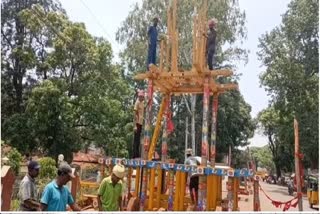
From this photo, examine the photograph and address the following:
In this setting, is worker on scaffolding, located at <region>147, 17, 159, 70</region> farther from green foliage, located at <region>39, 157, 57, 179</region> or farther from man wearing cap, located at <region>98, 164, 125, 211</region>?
green foliage, located at <region>39, 157, 57, 179</region>

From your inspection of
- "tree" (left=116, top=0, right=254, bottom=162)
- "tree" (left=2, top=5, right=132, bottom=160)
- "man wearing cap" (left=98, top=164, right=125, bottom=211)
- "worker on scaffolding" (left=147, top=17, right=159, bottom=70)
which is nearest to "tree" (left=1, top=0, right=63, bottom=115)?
"tree" (left=2, top=5, right=132, bottom=160)

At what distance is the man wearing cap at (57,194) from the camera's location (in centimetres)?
471

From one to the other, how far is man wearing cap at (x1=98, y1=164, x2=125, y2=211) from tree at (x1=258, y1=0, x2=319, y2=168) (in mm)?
22788

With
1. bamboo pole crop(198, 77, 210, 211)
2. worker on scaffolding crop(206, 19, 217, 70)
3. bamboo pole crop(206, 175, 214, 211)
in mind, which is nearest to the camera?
bamboo pole crop(198, 77, 210, 211)

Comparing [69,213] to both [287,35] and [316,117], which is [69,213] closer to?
[316,117]

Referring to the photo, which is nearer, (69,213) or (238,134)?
(69,213)

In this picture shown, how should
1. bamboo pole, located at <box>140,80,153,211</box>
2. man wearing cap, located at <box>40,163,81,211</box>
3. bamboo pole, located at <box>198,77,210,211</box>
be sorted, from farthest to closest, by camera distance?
1. bamboo pole, located at <box>140,80,153,211</box>
2. bamboo pole, located at <box>198,77,210,211</box>
3. man wearing cap, located at <box>40,163,81,211</box>

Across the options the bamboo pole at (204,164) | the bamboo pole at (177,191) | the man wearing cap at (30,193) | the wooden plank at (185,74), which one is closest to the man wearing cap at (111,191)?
the man wearing cap at (30,193)

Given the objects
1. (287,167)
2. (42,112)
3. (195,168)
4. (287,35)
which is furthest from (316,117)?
(287,167)

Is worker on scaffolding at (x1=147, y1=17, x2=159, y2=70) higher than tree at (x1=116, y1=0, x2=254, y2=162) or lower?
lower

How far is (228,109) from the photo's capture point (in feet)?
108

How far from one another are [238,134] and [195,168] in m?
27.3

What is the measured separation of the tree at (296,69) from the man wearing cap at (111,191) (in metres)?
22.8

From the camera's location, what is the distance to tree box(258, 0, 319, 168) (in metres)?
27.5
